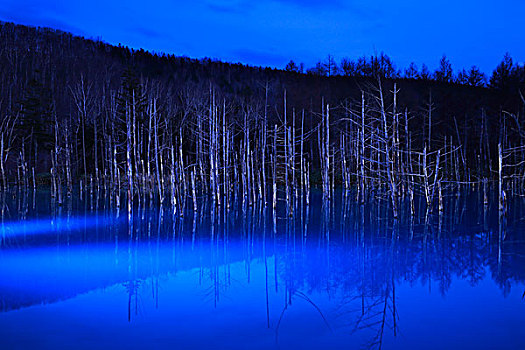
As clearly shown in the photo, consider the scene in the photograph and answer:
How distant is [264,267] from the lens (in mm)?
6746

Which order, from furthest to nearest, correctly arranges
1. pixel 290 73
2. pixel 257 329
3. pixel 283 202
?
pixel 290 73 < pixel 283 202 < pixel 257 329

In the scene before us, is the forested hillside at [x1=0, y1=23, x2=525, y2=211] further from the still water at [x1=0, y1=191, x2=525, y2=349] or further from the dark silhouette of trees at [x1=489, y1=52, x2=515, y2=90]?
the still water at [x1=0, y1=191, x2=525, y2=349]

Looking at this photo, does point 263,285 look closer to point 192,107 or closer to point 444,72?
point 192,107

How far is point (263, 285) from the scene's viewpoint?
230 inches

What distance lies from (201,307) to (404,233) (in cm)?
565

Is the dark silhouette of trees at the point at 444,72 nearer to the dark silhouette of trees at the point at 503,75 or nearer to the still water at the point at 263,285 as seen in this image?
the dark silhouette of trees at the point at 503,75

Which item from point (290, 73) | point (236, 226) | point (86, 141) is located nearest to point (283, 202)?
point (236, 226)

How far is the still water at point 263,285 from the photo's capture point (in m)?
4.16

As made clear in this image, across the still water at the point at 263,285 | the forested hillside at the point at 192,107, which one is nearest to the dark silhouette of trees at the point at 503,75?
the forested hillside at the point at 192,107

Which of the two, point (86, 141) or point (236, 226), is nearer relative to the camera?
point (236, 226)

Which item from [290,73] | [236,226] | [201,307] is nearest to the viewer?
[201,307]

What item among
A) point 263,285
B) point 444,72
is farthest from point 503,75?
point 263,285

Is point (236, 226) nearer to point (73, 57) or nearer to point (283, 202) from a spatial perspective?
point (283, 202)

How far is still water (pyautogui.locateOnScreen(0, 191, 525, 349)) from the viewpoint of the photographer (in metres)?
4.16
